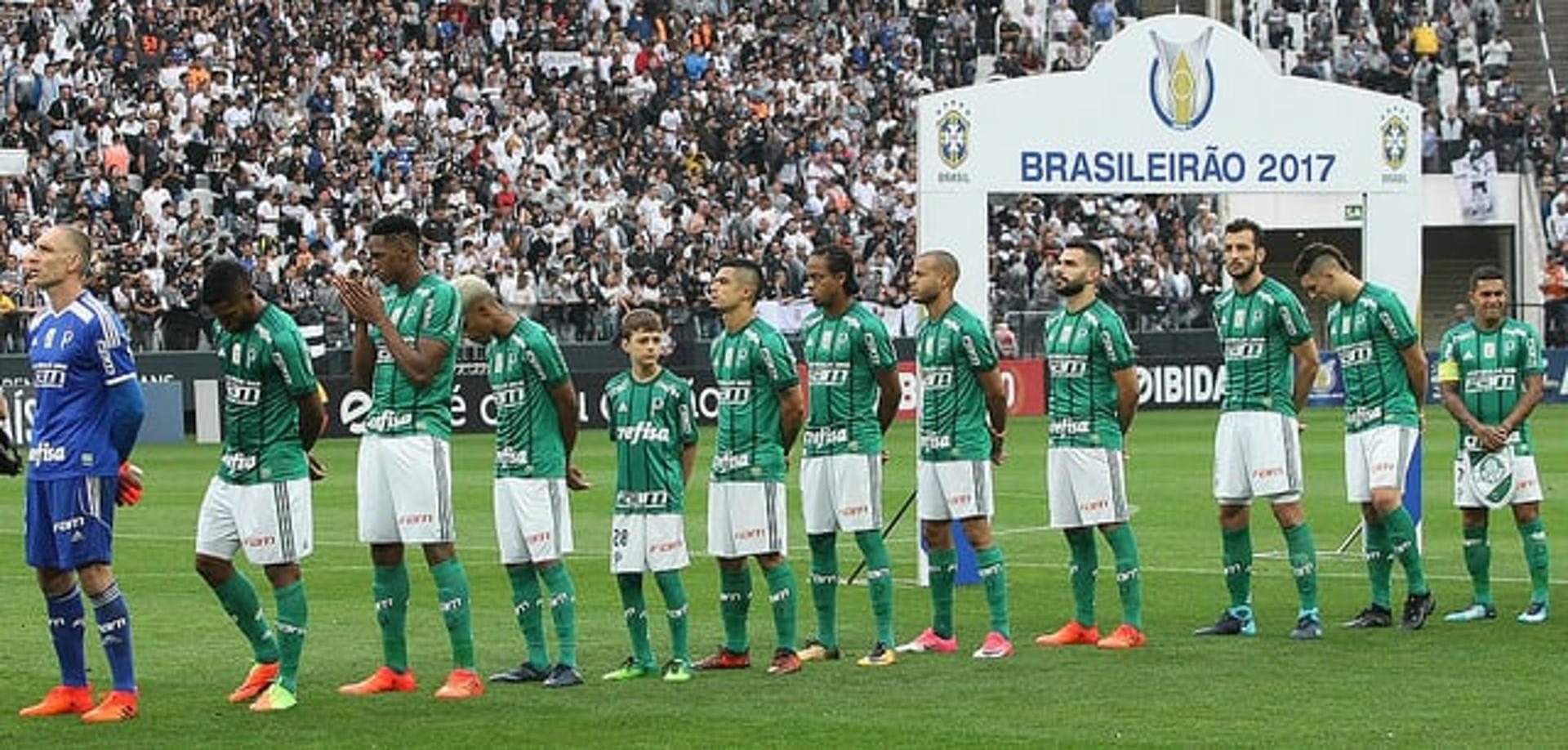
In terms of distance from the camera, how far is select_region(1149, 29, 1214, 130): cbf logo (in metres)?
21.1

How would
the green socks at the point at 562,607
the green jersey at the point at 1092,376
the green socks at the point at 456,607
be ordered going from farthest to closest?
the green jersey at the point at 1092,376
the green socks at the point at 562,607
the green socks at the point at 456,607

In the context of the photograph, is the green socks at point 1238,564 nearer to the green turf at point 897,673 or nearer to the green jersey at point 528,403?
the green turf at point 897,673

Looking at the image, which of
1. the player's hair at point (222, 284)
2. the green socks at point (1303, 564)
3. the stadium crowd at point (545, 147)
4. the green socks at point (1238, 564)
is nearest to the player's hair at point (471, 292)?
the player's hair at point (222, 284)

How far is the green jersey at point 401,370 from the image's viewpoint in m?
13.8

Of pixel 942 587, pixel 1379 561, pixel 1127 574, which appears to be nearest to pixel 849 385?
pixel 942 587

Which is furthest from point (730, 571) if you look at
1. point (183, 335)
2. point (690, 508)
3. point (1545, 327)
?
point (1545, 327)

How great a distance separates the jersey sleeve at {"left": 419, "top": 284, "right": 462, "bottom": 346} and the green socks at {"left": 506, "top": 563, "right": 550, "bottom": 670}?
4.49 ft

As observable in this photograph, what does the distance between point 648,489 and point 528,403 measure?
2.66 ft

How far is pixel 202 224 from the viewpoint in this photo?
39062mm

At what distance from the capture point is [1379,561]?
Result: 56.1ft

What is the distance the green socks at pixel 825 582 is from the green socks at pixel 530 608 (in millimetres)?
1703

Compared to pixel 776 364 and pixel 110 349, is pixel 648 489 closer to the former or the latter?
pixel 776 364

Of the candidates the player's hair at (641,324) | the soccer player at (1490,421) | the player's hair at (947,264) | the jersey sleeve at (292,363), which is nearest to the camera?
the jersey sleeve at (292,363)

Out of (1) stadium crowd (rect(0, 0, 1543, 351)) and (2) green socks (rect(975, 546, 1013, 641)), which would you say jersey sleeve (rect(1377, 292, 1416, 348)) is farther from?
(1) stadium crowd (rect(0, 0, 1543, 351))
